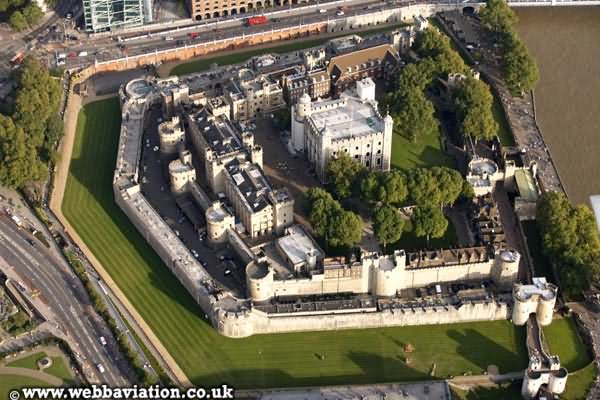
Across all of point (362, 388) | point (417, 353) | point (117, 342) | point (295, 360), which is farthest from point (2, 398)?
point (417, 353)

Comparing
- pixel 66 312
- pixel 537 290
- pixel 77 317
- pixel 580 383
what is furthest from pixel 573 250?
pixel 66 312

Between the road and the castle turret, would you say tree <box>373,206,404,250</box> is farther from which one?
the road

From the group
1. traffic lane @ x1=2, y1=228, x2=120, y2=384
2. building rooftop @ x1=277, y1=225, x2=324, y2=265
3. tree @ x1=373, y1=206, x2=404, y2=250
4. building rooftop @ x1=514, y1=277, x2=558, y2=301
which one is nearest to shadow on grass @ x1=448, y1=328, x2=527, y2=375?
building rooftop @ x1=514, y1=277, x2=558, y2=301

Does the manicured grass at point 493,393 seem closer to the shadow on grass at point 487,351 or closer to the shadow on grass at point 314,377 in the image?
the shadow on grass at point 487,351

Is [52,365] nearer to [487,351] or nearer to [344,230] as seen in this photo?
[344,230]

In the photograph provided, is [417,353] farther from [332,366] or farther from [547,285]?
[547,285]

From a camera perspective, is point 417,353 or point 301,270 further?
point 301,270
